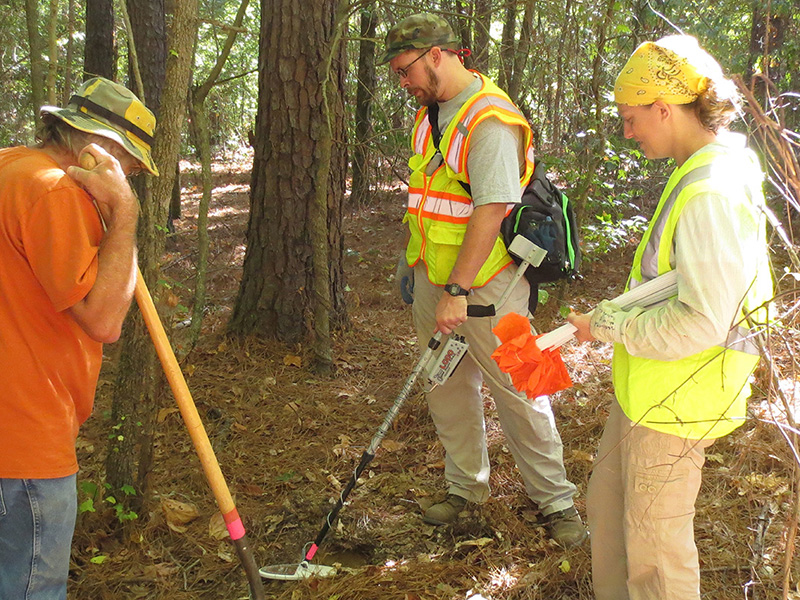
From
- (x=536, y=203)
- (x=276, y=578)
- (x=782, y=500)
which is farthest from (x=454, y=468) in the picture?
(x=782, y=500)

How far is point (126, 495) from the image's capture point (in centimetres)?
318

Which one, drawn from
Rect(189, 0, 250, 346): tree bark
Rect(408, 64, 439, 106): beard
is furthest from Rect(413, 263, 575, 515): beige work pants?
Rect(189, 0, 250, 346): tree bark

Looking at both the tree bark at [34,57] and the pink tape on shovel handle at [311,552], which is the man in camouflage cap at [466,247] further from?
the tree bark at [34,57]

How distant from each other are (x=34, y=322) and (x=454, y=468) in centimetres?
232

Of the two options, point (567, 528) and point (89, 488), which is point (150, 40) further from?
point (567, 528)

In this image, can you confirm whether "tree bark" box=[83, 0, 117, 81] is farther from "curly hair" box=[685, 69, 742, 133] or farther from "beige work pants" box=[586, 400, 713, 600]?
"beige work pants" box=[586, 400, 713, 600]

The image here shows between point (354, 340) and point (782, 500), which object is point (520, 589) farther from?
point (354, 340)

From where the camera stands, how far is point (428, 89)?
3076mm

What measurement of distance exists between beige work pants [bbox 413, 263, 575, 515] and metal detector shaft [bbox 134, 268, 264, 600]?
1.30 m

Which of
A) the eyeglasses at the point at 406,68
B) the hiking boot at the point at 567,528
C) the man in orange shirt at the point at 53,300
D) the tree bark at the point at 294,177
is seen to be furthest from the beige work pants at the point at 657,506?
the tree bark at the point at 294,177

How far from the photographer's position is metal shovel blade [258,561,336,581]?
298cm

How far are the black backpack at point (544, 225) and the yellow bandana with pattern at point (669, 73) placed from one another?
100 centimetres

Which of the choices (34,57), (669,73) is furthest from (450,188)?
(34,57)

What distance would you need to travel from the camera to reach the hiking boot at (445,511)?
3.45m
